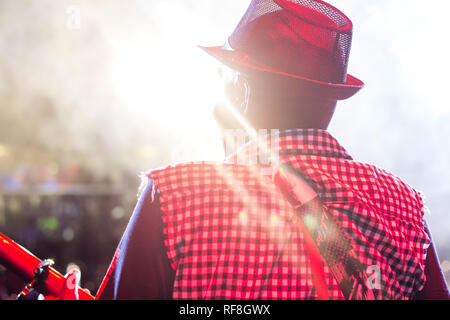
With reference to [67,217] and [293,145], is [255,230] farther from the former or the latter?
[67,217]

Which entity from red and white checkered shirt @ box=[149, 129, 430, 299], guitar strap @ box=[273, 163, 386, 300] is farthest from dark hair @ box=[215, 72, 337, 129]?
guitar strap @ box=[273, 163, 386, 300]

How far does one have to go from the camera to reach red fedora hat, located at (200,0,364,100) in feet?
4.69

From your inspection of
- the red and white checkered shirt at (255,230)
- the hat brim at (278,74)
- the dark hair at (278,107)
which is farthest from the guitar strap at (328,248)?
the hat brim at (278,74)

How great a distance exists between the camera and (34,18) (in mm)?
7059

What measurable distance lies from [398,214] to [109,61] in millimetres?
8172

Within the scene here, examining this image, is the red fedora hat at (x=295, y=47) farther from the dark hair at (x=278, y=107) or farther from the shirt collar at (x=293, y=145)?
the shirt collar at (x=293, y=145)

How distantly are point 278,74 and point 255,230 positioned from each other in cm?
61

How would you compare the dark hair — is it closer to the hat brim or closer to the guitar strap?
the hat brim

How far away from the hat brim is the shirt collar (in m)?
0.19

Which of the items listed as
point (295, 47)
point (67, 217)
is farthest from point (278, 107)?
point (67, 217)

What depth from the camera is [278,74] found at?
4.56ft

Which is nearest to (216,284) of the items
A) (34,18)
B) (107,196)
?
(34,18)

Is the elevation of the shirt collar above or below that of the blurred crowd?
above

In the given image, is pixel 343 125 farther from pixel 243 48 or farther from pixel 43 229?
pixel 43 229
